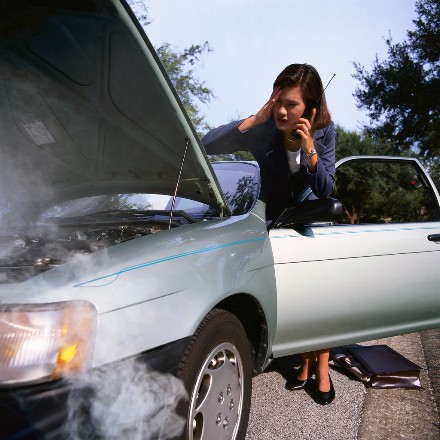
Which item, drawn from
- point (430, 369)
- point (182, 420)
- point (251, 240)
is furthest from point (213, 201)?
point (430, 369)

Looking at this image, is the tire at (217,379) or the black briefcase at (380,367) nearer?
the tire at (217,379)

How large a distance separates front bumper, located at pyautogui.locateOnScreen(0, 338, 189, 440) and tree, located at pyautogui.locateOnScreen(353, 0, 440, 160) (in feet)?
55.2

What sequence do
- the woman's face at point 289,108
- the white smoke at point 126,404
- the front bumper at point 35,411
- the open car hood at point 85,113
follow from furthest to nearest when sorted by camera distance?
the woman's face at point 289,108 → the open car hood at point 85,113 → the white smoke at point 126,404 → the front bumper at point 35,411

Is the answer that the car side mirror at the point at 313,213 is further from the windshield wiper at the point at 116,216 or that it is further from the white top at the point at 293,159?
the windshield wiper at the point at 116,216

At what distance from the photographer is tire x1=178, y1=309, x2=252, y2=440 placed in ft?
5.36

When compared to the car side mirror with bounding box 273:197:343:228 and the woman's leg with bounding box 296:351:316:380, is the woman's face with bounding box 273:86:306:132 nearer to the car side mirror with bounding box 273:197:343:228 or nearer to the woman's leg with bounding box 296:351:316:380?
the car side mirror with bounding box 273:197:343:228

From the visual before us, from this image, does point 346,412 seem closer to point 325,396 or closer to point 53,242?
point 325,396

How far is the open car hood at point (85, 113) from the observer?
5.56ft

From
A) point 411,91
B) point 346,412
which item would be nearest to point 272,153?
point 346,412

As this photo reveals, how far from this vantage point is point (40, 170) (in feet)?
8.97

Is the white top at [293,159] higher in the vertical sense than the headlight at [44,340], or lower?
higher

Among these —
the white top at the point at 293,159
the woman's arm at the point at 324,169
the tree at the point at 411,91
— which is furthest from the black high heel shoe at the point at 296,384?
the tree at the point at 411,91

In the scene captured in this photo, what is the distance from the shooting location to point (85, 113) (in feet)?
7.34

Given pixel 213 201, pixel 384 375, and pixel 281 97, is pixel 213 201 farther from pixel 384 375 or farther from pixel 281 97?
pixel 384 375
